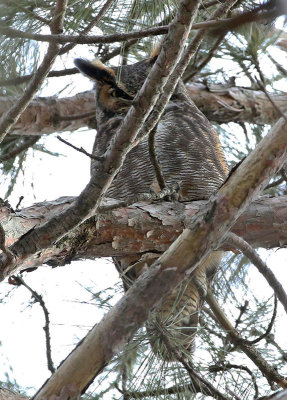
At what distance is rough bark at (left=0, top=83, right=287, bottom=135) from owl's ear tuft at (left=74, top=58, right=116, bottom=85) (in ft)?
1.31

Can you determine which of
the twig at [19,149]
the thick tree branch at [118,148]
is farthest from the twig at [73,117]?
the thick tree branch at [118,148]

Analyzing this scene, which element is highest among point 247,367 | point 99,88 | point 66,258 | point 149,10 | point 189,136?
point 99,88

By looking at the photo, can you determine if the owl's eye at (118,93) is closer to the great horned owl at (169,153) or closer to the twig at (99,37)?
the great horned owl at (169,153)

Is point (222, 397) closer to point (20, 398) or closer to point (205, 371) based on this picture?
point (205, 371)

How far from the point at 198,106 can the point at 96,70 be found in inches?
33.4

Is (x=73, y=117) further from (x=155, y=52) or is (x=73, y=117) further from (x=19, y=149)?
(x=155, y=52)

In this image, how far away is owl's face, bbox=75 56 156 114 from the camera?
9.23 ft

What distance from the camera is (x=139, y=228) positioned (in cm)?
204

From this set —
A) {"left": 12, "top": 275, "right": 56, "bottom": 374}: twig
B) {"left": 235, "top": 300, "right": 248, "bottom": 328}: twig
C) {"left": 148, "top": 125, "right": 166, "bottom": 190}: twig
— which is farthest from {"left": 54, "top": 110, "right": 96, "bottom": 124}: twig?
Answer: {"left": 235, "top": 300, "right": 248, "bottom": 328}: twig

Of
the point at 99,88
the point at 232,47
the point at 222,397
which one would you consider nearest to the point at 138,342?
the point at 222,397

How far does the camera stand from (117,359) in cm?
148

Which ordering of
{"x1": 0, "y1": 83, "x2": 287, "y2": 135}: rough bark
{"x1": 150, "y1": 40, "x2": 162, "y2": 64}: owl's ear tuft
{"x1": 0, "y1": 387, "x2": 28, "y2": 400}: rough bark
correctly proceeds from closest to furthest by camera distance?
1. {"x1": 0, "y1": 387, "x2": 28, "y2": 400}: rough bark
2. {"x1": 150, "y1": 40, "x2": 162, "y2": 64}: owl's ear tuft
3. {"x1": 0, "y1": 83, "x2": 287, "y2": 135}: rough bark

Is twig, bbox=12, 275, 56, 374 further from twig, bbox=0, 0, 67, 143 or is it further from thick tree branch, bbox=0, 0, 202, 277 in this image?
twig, bbox=0, 0, 67, 143

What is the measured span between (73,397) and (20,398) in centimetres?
62
